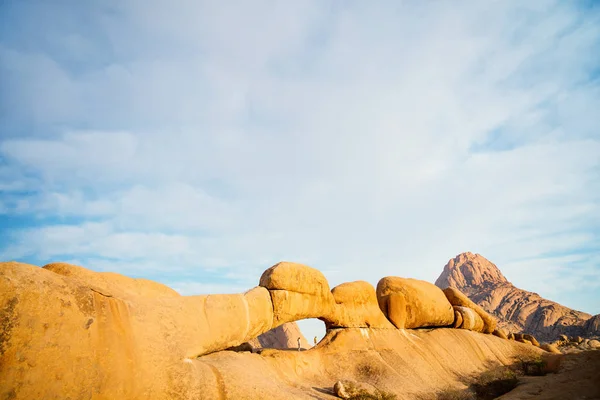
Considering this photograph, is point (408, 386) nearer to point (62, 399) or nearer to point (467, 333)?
point (467, 333)

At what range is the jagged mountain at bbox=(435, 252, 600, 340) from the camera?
53519 millimetres

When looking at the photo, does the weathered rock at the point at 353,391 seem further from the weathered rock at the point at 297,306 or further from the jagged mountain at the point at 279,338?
the jagged mountain at the point at 279,338

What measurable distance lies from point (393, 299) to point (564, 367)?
32.2ft

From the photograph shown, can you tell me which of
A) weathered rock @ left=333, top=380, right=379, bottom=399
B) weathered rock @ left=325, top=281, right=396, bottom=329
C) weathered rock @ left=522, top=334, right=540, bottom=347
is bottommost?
weathered rock @ left=522, top=334, right=540, bottom=347

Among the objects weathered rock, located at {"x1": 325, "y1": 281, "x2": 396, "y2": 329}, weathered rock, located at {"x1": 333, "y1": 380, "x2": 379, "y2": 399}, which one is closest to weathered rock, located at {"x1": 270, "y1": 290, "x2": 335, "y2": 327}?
weathered rock, located at {"x1": 325, "y1": 281, "x2": 396, "y2": 329}

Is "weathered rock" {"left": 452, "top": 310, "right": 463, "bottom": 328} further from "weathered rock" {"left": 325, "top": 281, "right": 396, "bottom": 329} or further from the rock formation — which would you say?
"weathered rock" {"left": 325, "top": 281, "right": 396, "bottom": 329}

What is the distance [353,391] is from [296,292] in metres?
4.77

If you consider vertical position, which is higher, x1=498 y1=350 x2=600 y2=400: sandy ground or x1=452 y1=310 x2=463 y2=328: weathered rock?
x1=452 y1=310 x2=463 y2=328: weathered rock

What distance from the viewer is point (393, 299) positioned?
1980cm

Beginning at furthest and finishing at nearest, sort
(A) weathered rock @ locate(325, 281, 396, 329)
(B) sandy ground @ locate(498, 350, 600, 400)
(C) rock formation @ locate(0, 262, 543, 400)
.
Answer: (A) weathered rock @ locate(325, 281, 396, 329), (B) sandy ground @ locate(498, 350, 600, 400), (C) rock formation @ locate(0, 262, 543, 400)

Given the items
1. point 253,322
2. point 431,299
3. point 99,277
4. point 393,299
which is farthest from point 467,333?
point 99,277

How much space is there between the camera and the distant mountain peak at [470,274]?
82562 mm

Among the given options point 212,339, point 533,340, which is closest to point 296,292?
point 212,339

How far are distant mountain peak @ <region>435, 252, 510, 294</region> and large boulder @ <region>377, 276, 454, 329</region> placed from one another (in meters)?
68.6
